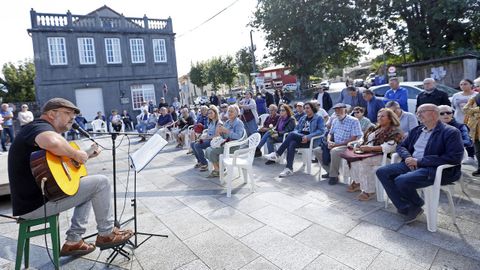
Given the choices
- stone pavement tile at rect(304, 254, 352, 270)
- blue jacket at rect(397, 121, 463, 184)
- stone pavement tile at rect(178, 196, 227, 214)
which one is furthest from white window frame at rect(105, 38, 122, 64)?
stone pavement tile at rect(304, 254, 352, 270)

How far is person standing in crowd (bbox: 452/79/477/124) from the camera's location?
5.58 metres

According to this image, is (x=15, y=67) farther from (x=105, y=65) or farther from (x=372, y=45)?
(x=372, y=45)

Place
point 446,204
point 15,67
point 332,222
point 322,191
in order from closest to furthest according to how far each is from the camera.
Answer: point 332,222
point 446,204
point 322,191
point 15,67

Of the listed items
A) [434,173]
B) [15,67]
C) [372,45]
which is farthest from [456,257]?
[15,67]

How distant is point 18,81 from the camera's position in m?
32.6

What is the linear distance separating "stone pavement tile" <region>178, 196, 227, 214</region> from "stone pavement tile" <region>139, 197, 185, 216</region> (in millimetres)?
123

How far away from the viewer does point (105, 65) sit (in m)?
21.7

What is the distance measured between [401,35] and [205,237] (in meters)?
21.4

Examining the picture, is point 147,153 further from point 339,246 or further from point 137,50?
point 137,50

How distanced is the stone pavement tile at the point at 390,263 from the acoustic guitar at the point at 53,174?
103 inches

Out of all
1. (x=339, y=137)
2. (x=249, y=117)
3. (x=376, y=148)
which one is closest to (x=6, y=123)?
(x=249, y=117)

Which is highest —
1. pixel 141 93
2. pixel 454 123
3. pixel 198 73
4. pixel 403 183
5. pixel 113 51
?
pixel 198 73

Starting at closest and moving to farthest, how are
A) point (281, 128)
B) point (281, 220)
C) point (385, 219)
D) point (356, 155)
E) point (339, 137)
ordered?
point (385, 219) < point (281, 220) < point (356, 155) < point (339, 137) < point (281, 128)

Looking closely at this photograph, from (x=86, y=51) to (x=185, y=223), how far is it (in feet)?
69.2
